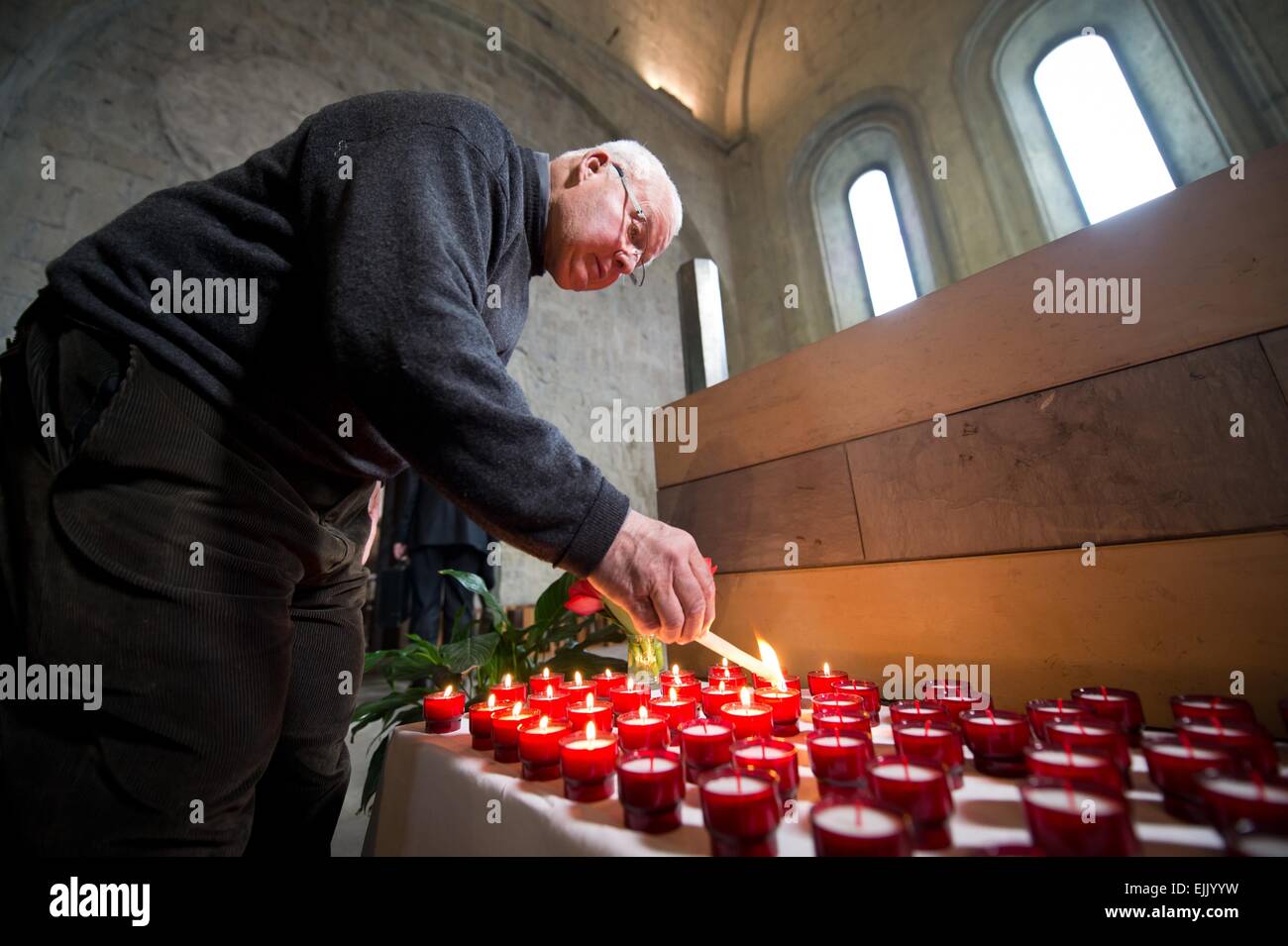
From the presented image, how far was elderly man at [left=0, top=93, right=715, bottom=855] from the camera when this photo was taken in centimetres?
62

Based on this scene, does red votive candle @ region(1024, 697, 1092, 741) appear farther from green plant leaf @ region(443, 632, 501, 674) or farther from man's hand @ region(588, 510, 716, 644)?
green plant leaf @ region(443, 632, 501, 674)

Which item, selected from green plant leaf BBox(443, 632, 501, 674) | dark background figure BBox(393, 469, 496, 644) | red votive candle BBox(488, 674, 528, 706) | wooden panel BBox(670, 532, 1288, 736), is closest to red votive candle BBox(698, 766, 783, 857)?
red votive candle BBox(488, 674, 528, 706)

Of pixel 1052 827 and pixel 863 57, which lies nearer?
pixel 1052 827

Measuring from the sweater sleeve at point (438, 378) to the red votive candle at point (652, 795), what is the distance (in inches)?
9.4

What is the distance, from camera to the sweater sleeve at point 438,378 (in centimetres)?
61

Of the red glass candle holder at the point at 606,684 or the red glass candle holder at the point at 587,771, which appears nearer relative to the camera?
the red glass candle holder at the point at 587,771

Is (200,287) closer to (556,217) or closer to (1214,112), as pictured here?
(556,217)

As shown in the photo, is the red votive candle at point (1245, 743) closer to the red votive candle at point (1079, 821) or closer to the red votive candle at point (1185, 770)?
the red votive candle at point (1185, 770)

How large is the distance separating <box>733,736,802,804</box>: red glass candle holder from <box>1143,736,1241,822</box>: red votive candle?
0.34 m

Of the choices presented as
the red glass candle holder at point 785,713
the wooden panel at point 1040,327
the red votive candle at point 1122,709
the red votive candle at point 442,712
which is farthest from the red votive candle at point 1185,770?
the red votive candle at point 442,712

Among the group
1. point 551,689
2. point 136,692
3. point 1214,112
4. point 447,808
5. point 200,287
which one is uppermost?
point 1214,112

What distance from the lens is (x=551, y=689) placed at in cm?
112

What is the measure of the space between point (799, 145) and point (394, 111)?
21.4 ft
